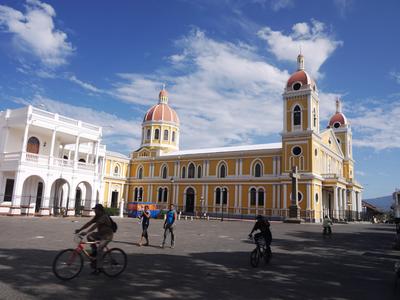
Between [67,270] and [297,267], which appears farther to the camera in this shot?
[297,267]

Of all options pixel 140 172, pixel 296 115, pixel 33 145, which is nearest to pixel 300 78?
pixel 296 115

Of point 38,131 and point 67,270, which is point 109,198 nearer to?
point 38,131

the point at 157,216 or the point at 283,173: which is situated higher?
the point at 283,173

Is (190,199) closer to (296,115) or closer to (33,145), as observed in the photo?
(296,115)

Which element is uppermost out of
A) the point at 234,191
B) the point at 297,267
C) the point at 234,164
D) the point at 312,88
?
the point at 312,88

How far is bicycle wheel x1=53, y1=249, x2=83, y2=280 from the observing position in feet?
21.2

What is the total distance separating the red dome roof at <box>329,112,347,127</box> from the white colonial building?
36.3 m

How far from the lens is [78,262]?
21.9ft

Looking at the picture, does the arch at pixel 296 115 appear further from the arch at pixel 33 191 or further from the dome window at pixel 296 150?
the arch at pixel 33 191

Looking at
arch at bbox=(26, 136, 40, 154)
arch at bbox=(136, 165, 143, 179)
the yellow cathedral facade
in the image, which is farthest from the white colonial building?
arch at bbox=(136, 165, 143, 179)

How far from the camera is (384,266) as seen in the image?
9781 millimetres

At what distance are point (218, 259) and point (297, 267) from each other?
2.20m

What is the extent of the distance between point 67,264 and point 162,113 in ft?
163

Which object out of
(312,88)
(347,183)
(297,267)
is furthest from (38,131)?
(347,183)
